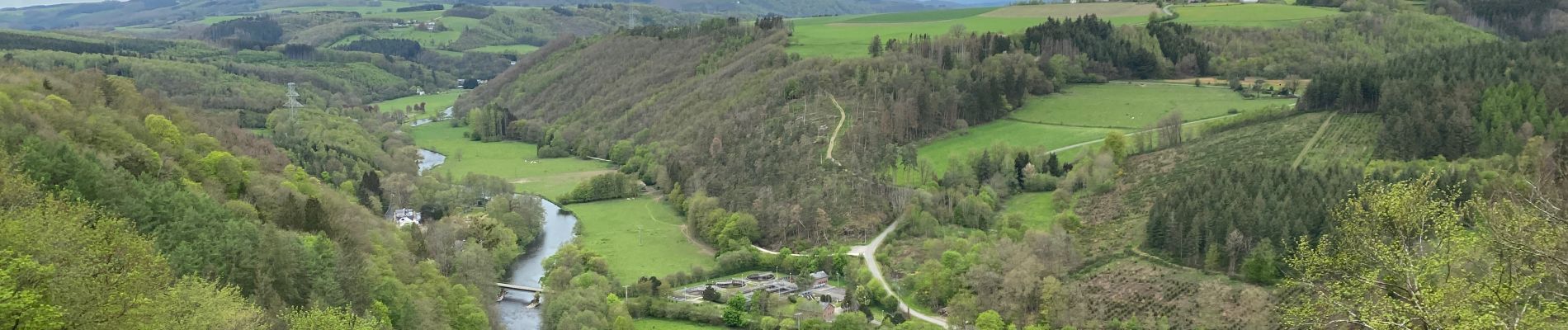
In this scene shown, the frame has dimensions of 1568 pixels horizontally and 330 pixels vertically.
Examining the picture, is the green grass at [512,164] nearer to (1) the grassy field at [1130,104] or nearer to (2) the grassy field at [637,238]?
(2) the grassy field at [637,238]

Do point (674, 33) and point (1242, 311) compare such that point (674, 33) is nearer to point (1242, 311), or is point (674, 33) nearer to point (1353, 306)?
point (1242, 311)

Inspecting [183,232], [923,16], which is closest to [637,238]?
[183,232]

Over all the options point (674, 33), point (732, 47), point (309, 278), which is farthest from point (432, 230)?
point (674, 33)

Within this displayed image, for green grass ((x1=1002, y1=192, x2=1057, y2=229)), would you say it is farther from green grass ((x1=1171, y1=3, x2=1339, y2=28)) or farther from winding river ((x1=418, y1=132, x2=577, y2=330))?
green grass ((x1=1171, y1=3, x2=1339, y2=28))

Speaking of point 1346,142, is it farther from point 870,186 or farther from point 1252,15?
point 1252,15

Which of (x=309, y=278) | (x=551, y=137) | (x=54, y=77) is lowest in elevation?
(x=551, y=137)

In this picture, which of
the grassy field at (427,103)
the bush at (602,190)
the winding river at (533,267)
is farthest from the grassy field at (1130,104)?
the grassy field at (427,103)
